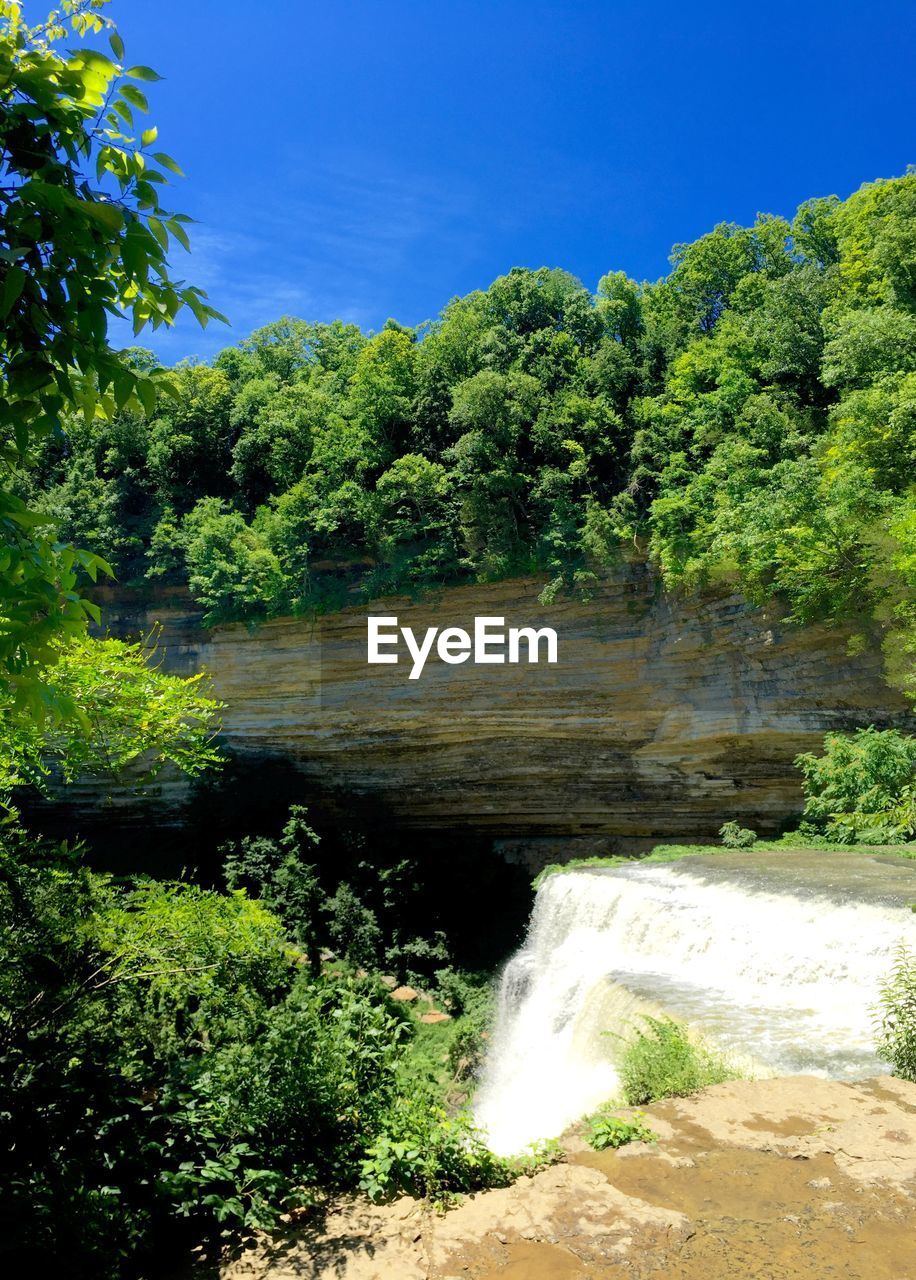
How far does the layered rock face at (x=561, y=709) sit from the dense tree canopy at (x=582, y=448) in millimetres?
989

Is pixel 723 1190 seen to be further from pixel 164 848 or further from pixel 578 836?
pixel 164 848

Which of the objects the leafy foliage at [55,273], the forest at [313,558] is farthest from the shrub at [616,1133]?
the leafy foliage at [55,273]


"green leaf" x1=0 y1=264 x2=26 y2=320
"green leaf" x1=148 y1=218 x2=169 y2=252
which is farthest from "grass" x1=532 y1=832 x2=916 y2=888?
"green leaf" x1=0 y1=264 x2=26 y2=320

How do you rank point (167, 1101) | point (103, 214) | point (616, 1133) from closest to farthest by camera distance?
point (103, 214) → point (616, 1133) → point (167, 1101)

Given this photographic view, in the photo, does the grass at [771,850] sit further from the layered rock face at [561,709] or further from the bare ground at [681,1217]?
the bare ground at [681,1217]

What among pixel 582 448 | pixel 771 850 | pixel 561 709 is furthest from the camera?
pixel 582 448

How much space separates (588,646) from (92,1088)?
50.1 feet

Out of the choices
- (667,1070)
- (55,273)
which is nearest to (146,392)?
(55,273)

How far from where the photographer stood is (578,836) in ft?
69.8

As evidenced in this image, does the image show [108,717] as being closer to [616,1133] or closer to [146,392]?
[616,1133]

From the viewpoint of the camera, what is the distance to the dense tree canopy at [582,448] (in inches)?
574

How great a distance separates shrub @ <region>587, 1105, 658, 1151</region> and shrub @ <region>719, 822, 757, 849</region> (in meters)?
13.7

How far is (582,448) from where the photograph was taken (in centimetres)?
1973

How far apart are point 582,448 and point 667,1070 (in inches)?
654
